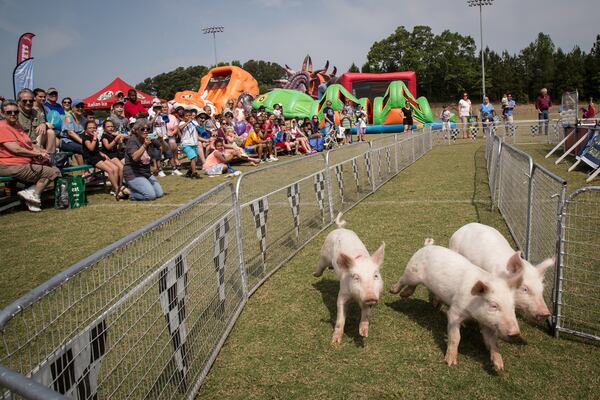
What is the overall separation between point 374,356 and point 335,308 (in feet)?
2.96

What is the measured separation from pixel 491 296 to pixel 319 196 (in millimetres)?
4098

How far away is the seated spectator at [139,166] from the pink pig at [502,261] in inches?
277

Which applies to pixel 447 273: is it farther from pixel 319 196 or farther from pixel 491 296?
pixel 319 196

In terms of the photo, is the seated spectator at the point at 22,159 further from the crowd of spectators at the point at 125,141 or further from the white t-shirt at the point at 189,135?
the white t-shirt at the point at 189,135

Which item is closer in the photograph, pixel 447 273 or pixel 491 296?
pixel 491 296

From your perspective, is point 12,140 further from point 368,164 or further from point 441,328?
point 441,328

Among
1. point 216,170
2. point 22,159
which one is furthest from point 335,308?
point 216,170

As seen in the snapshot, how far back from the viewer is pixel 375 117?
27.2m

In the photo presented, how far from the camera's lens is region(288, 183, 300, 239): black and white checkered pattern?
5.63 metres

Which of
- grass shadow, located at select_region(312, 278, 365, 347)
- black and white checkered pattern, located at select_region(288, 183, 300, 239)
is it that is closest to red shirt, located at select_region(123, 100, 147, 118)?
black and white checkered pattern, located at select_region(288, 183, 300, 239)

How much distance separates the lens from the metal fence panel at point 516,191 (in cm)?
493

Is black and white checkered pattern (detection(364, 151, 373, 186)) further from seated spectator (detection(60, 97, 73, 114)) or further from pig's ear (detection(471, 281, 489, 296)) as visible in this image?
seated spectator (detection(60, 97, 73, 114))

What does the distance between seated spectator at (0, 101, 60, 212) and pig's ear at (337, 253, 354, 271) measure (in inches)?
294

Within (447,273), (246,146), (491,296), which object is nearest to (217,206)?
(447,273)
